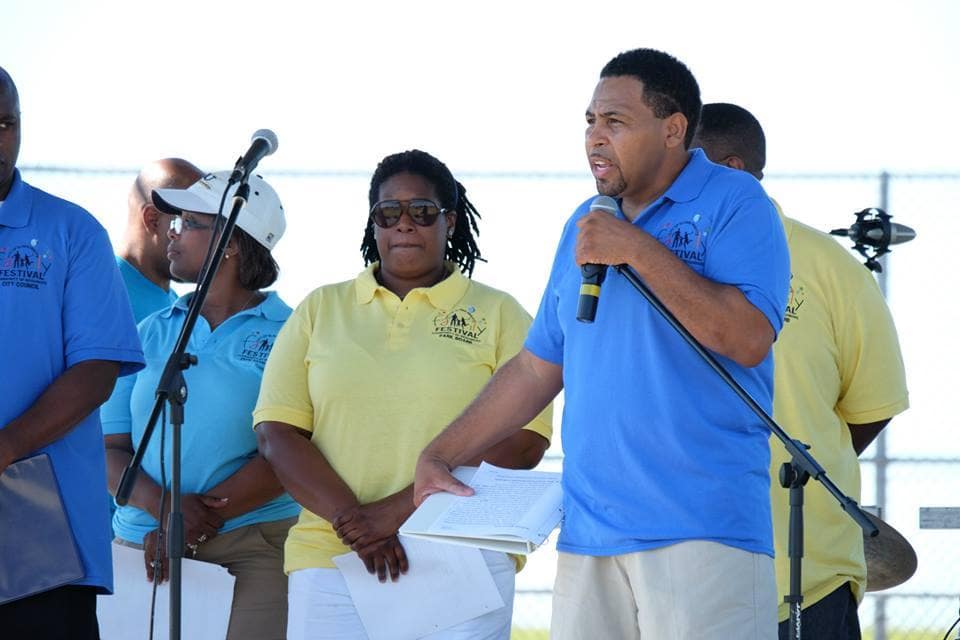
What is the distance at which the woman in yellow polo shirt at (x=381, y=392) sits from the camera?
181 inches

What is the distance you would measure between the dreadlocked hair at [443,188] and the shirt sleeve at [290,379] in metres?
0.49

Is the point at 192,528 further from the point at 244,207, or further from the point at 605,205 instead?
the point at 605,205

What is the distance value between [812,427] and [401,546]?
4.30 feet

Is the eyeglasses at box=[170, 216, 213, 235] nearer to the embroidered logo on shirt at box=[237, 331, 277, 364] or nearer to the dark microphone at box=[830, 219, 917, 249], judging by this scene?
the embroidered logo on shirt at box=[237, 331, 277, 364]

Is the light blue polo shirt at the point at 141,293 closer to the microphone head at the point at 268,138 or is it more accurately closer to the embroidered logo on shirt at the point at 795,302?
the microphone head at the point at 268,138

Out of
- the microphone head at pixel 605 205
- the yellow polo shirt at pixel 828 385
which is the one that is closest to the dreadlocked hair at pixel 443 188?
the yellow polo shirt at pixel 828 385

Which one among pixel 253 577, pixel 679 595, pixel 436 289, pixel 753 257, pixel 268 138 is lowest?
pixel 253 577

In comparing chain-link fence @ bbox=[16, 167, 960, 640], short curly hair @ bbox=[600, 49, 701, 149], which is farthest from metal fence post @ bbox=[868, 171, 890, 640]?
short curly hair @ bbox=[600, 49, 701, 149]

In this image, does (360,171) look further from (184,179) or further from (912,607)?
(912,607)

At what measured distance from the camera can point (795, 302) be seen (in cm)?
451

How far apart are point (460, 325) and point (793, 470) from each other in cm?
174

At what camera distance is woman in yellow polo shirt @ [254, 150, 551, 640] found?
461cm

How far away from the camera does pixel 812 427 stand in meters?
4.45

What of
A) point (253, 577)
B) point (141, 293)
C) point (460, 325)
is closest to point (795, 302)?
point (460, 325)
